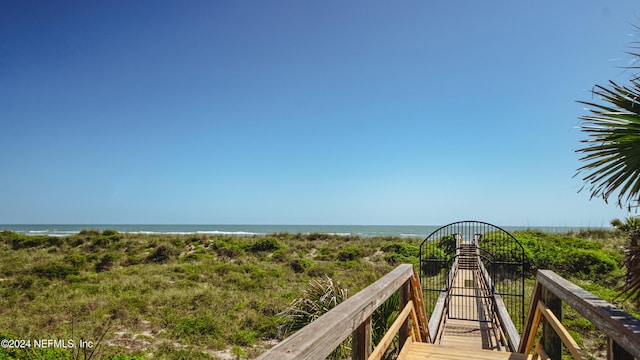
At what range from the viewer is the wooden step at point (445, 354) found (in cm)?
386

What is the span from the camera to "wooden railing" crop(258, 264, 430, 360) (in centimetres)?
139

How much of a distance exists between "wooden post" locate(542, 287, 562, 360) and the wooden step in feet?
0.59

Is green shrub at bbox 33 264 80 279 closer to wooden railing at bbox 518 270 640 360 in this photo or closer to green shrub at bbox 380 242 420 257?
green shrub at bbox 380 242 420 257

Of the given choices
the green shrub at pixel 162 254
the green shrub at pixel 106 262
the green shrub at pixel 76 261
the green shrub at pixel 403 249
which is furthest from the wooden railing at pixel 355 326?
the green shrub at pixel 162 254

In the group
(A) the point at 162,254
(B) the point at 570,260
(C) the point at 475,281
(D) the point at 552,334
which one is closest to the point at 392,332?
(D) the point at 552,334

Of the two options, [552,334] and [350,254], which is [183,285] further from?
[552,334]

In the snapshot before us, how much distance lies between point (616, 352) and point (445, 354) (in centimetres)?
214

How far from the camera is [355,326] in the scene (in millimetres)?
2141

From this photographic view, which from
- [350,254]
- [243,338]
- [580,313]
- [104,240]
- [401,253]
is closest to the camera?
[580,313]

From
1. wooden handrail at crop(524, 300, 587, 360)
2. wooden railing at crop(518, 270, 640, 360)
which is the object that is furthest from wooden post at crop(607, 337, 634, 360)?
wooden handrail at crop(524, 300, 587, 360)

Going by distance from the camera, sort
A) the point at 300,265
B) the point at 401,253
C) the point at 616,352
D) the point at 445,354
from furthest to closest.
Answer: the point at 401,253 < the point at 300,265 < the point at 445,354 < the point at 616,352

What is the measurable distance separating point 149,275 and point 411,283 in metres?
17.0

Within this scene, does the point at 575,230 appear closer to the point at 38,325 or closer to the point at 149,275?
the point at 149,275

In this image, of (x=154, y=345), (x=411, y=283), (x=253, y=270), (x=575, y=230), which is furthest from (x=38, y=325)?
(x=575, y=230)
